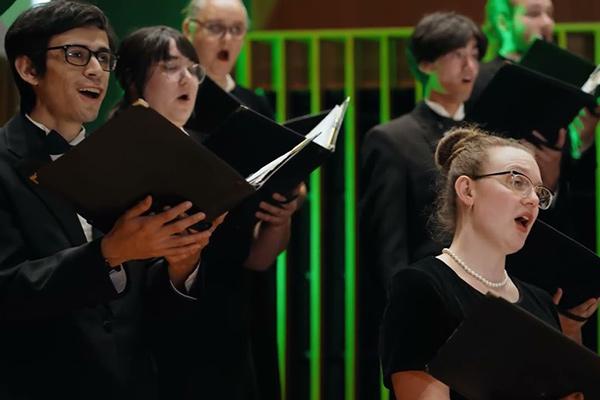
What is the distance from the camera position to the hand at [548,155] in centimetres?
391

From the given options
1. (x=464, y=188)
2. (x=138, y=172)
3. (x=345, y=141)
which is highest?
(x=138, y=172)

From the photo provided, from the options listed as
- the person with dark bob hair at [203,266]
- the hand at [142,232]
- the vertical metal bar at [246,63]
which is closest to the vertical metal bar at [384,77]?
the vertical metal bar at [246,63]

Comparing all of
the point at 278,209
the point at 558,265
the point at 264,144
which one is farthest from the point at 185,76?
the point at 558,265

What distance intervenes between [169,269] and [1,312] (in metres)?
0.44

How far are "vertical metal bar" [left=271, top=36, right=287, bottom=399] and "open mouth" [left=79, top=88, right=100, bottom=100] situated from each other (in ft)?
7.83

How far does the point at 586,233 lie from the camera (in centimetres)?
505

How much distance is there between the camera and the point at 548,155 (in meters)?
3.94

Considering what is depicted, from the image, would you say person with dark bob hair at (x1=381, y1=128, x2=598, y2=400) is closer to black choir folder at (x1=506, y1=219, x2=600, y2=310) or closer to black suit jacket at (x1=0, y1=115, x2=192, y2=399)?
black choir folder at (x1=506, y1=219, x2=600, y2=310)

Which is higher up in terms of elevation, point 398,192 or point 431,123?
point 431,123

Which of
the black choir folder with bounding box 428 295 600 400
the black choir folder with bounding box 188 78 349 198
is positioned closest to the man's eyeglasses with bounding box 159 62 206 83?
the black choir folder with bounding box 188 78 349 198

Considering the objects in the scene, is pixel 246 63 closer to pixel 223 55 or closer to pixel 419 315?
pixel 223 55

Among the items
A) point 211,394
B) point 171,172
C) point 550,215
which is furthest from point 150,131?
point 550,215

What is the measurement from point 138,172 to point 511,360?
82cm

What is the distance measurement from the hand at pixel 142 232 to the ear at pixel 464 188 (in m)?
0.74
